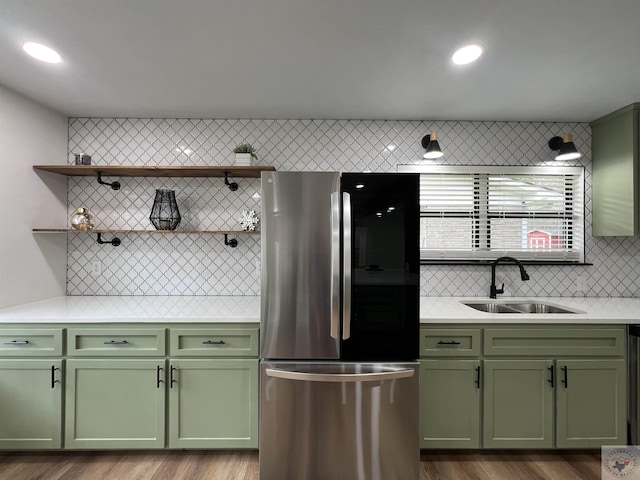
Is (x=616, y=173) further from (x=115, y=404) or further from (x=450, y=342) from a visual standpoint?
(x=115, y=404)

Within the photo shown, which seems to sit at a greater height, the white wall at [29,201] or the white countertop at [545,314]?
the white wall at [29,201]

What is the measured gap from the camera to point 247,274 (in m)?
2.74

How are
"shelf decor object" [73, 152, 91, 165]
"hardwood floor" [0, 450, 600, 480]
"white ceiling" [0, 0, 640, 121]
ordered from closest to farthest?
"white ceiling" [0, 0, 640, 121]
"hardwood floor" [0, 450, 600, 480]
"shelf decor object" [73, 152, 91, 165]

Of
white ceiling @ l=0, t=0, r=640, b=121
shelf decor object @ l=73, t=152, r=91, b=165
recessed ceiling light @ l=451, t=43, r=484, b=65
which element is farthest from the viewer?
shelf decor object @ l=73, t=152, r=91, b=165

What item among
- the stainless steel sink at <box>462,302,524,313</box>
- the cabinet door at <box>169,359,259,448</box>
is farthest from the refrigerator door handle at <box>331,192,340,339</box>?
the stainless steel sink at <box>462,302,524,313</box>

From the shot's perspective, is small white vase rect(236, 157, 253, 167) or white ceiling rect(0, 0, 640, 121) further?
small white vase rect(236, 157, 253, 167)

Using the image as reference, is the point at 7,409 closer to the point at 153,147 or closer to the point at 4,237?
the point at 4,237

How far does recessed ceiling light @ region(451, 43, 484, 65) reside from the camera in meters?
1.69

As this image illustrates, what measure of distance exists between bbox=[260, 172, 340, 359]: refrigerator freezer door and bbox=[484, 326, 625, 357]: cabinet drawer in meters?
1.06

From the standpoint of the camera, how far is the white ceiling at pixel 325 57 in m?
1.44

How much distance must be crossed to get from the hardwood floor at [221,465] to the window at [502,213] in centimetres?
143

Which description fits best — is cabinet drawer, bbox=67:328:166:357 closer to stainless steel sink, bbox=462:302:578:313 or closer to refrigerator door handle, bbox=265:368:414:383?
refrigerator door handle, bbox=265:368:414:383

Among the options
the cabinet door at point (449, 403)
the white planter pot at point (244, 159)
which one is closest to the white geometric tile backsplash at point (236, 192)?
the white planter pot at point (244, 159)

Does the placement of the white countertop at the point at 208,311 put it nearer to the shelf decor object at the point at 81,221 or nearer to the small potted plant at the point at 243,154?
the shelf decor object at the point at 81,221
